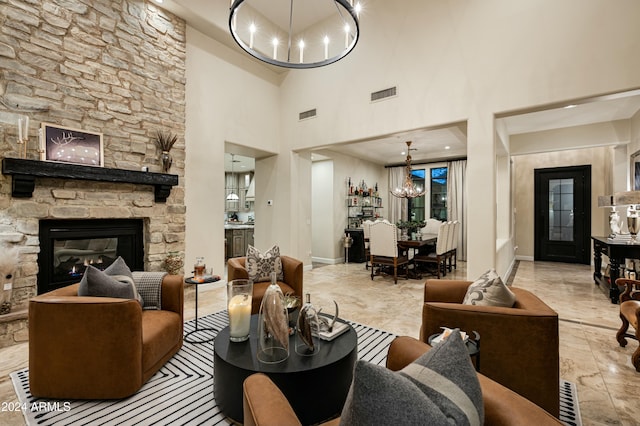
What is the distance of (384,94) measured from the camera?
4809mm

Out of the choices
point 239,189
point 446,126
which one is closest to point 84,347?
point 446,126

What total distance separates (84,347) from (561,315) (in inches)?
189

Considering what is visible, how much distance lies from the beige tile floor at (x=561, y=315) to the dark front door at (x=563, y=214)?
0.56 metres

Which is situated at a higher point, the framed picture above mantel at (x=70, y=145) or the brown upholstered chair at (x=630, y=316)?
the framed picture above mantel at (x=70, y=145)

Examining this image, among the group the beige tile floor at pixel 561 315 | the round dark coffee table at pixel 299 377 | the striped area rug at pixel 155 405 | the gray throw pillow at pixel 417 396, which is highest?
the gray throw pillow at pixel 417 396

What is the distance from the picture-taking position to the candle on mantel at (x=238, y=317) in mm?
2010

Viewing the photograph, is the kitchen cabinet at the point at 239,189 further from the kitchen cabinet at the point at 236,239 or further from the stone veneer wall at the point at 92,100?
the stone veneer wall at the point at 92,100

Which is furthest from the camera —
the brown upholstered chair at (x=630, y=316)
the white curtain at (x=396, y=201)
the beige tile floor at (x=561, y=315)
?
Answer: the white curtain at (x=396, y=201)

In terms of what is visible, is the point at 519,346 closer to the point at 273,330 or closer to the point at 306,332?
the point at 306,332

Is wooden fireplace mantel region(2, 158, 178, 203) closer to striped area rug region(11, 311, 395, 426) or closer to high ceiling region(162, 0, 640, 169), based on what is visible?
striped area rug region(11, 311, 395, 426)

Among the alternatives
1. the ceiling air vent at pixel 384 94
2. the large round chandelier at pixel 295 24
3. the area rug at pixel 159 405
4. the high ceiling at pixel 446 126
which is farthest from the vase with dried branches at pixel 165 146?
the ceiling air vent at pixel 384 94

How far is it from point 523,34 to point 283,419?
187 inches

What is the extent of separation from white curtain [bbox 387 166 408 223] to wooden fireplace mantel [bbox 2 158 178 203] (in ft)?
22.0

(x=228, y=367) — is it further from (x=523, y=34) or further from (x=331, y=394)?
(x=523, y=34)
